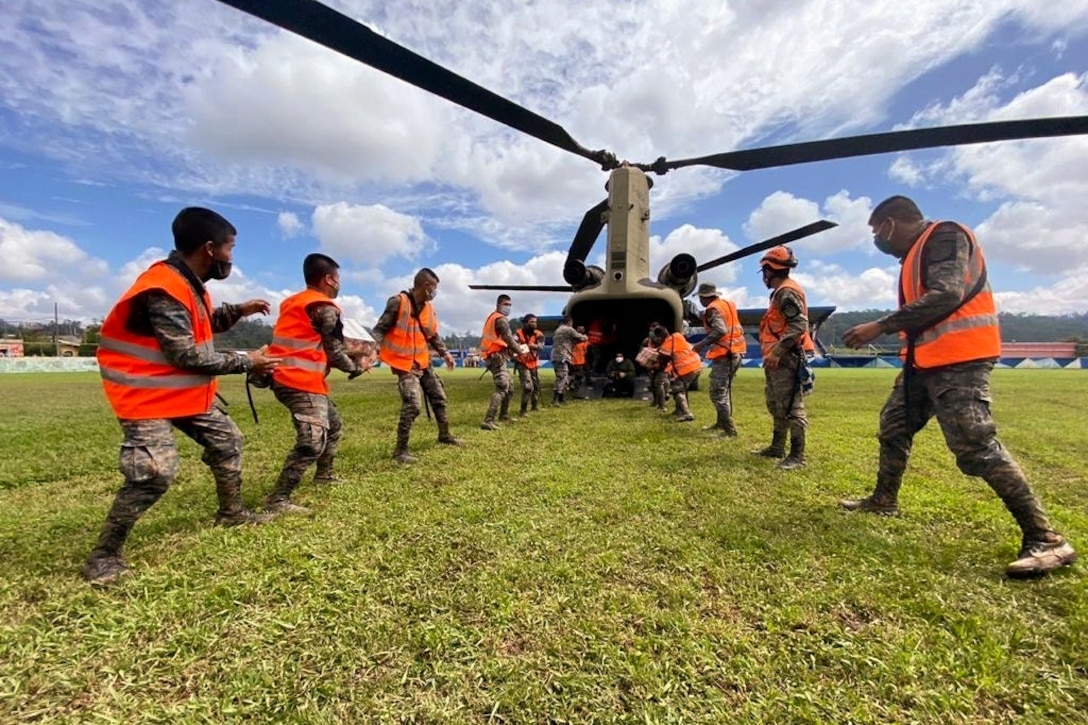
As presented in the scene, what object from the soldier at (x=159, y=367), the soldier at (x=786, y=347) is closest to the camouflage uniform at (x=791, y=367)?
the soldier at (x=786, y=347)

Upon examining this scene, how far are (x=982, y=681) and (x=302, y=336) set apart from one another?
4.18m

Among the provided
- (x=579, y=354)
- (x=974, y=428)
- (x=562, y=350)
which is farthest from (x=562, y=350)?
(x=974, y=428)

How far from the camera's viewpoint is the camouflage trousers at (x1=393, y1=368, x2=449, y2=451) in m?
5.17

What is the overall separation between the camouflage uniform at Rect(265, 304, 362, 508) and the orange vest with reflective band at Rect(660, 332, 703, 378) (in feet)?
18.7

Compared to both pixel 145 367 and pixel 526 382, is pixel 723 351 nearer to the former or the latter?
pixel 526 382

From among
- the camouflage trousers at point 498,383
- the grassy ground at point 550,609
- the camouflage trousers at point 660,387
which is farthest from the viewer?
the camouflage trousers at point 660,387

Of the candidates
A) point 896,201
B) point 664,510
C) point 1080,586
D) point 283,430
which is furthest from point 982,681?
point 283,430

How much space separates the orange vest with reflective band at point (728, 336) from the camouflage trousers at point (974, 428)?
329 centimetres

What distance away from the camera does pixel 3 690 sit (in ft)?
5.53

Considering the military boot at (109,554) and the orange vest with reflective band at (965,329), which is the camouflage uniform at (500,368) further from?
the orange vest with reflective band at (965,329)

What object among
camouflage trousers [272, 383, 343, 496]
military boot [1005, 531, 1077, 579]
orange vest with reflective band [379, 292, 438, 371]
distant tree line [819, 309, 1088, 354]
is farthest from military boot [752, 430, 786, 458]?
distant tree line [819, 309, 1088, 354]

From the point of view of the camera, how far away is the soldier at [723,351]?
6.46 meters

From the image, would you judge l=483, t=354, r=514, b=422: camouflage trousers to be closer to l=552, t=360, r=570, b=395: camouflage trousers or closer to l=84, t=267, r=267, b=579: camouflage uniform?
l=552, t=360, r=570, b=395: camouflage trousers

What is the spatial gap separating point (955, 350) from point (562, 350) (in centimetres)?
720
